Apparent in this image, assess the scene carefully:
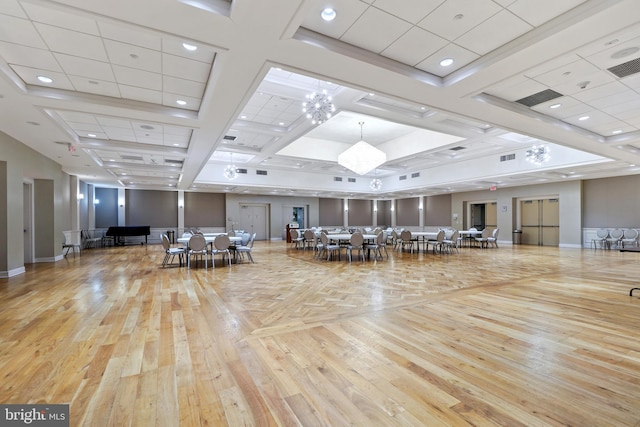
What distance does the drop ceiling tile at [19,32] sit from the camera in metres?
2.95

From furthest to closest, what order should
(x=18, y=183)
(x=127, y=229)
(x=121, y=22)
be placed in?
1. (x=127, y=229)
2. (x=18, y=183)
3. (x=121, y=22)

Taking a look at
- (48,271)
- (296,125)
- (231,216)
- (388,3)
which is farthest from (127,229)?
(388,3)

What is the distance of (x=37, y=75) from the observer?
402 cm

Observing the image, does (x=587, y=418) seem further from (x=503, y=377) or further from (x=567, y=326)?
(x=567, y=326)

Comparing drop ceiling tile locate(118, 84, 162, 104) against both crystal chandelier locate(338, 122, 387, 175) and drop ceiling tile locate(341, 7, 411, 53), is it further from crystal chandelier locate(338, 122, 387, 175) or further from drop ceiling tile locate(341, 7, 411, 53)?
crystal chandelier locate(338, 122, 387, 175)

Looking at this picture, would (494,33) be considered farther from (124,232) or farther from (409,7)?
(124,232)

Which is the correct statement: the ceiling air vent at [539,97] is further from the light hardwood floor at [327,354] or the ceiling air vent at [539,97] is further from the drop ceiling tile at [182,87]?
the drop ceiling tile at [182,87]

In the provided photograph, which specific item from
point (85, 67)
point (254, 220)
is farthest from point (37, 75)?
point (254, 220)

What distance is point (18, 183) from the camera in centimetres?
679

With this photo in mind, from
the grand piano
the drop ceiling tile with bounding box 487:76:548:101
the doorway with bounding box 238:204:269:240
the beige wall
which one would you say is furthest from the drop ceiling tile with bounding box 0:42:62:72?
the doorway with bounding box 238:204:269:240

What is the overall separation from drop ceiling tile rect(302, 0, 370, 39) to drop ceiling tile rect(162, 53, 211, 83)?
159 centimetres

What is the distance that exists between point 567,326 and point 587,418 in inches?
76.1

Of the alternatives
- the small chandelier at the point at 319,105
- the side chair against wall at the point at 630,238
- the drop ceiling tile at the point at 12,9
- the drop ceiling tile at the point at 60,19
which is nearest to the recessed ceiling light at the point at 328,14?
the drop ceiling tile at the point at 60,19

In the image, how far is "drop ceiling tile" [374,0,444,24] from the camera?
2852mm
